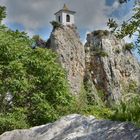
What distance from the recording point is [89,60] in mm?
86312

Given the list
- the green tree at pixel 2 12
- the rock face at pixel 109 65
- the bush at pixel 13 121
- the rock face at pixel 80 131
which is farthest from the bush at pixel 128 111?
the rock face at pixel 109 65

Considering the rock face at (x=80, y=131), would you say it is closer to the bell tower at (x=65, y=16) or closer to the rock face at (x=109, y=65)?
the rock face at (x=109, y=65)

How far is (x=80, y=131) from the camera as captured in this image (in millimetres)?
12453

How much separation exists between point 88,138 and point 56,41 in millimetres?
71365

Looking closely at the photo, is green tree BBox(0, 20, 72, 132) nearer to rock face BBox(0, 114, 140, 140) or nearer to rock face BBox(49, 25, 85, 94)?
rock face BBox(0, 114, 140, 140)

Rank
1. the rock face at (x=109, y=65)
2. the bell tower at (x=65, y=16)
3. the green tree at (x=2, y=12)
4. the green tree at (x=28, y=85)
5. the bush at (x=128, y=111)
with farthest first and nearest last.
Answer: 1. the bell tower at (x=65, y=16)
2. the rock face at (x=109, y=65)
3. the green tree at (x=2, y=12)
4. the green tree at (x=28, y=85)
5. the bush at (x=128, y=111)

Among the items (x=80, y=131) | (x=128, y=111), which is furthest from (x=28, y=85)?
(x=128, y=111)

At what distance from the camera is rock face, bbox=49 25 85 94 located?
8144cm

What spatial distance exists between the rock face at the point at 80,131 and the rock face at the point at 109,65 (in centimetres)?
6720

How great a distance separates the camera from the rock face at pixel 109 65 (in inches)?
3307

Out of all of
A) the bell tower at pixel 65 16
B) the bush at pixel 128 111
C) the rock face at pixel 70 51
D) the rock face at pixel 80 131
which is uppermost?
the bell tower at pixel 65 16

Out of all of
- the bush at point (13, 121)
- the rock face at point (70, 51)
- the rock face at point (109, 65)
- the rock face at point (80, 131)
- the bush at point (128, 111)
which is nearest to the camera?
the rock face at point (80, 131)

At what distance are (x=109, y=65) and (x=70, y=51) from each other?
812 cm

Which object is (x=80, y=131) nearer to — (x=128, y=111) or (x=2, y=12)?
(x=128, y=111)
